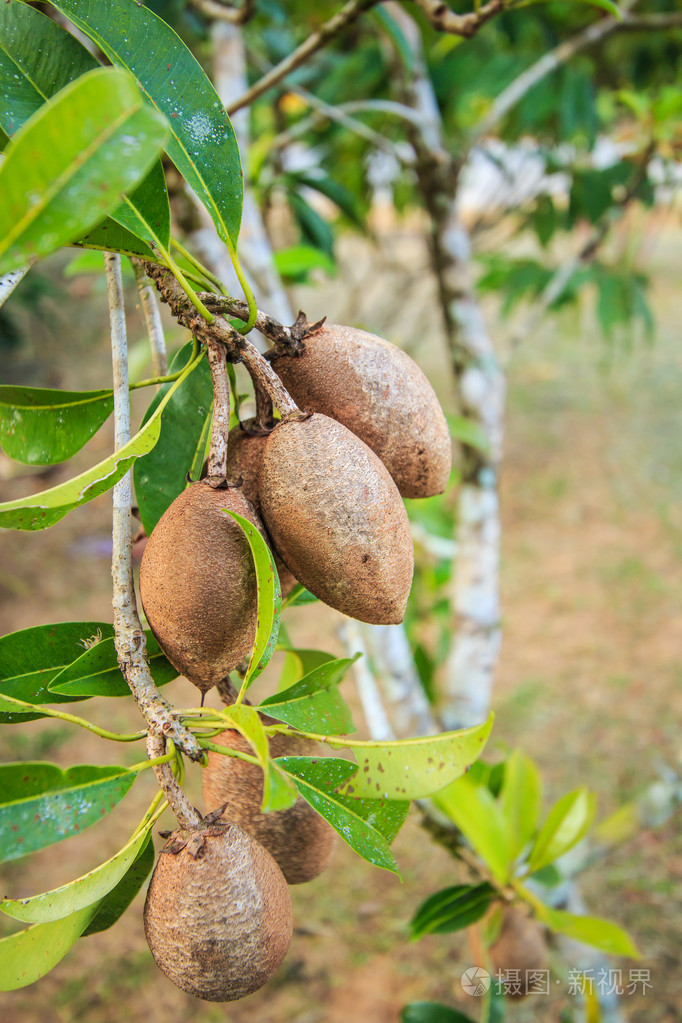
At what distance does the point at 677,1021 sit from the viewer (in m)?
1.61

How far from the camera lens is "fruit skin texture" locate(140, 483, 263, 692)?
1.39 feet

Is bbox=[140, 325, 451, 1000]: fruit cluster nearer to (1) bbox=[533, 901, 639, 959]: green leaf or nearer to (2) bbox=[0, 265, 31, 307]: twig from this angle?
(2) bbox=[0, 265, 31, 307]: twig

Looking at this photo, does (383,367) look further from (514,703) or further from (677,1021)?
(514,703)

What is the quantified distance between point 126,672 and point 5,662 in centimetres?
10

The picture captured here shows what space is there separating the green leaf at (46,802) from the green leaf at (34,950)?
0.09m

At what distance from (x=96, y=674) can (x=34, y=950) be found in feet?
0.52

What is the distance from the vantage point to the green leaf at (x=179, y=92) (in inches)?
17.0

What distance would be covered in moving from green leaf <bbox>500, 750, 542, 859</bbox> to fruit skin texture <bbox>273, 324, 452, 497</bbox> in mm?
824

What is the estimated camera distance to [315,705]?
0.50 m

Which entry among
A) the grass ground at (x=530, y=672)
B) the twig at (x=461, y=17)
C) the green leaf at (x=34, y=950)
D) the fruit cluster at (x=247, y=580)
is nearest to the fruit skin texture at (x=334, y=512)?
the fruit cluster at (x=247, y=580)

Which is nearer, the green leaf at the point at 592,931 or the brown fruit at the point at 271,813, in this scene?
the brown fruit at the point at 271,813

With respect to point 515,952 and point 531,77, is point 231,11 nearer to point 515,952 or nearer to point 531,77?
point 531,77

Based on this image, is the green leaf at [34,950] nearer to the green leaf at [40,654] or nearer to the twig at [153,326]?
the green leaf at [40,654]

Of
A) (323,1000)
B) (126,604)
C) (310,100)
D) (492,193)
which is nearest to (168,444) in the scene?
(126,604)
